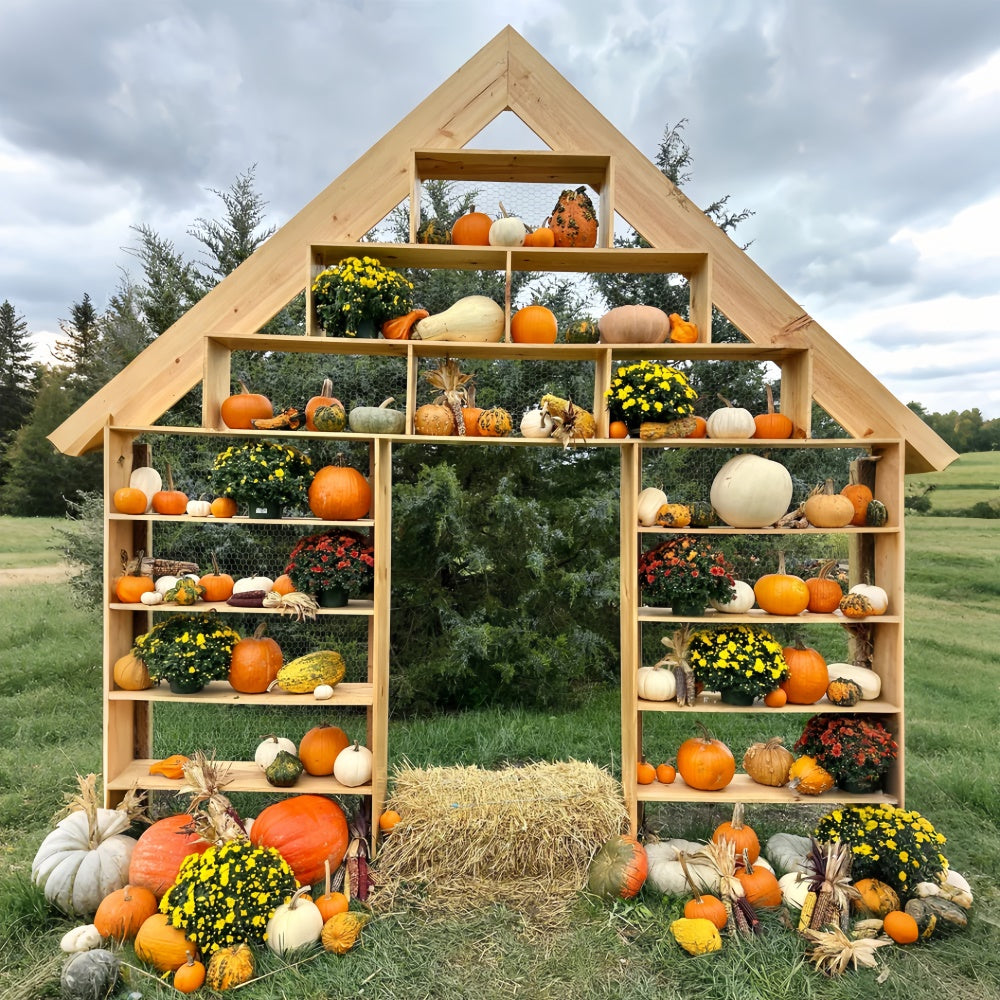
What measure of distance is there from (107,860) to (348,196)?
3603 mm

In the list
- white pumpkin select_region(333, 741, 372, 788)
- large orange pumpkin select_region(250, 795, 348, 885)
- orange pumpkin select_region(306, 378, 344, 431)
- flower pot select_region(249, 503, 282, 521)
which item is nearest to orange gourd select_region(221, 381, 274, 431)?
orange pumpkin select_region(306, 378, 344, 431)

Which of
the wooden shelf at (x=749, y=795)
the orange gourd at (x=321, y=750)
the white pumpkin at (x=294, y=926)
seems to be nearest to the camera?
the white pumpkin at (x=294, y=926)

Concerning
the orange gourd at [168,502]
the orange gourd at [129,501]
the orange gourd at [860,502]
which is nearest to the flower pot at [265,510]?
the orange gourd at [168,502]

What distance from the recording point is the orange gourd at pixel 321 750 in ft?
13.1

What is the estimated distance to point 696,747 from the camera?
13.0ft

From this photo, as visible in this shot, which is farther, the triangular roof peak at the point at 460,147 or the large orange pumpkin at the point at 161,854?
the triangular roof peak at the point at 460,147

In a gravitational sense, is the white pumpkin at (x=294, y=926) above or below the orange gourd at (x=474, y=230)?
below

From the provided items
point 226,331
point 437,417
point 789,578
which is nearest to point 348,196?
point 226,331

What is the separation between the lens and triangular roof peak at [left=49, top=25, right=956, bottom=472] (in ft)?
12.9

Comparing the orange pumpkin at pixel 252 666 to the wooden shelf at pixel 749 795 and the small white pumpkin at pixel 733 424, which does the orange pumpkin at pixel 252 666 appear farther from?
the small white pumpkin at pixel 733 424

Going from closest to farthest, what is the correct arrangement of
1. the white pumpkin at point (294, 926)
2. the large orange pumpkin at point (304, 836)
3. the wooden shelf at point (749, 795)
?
the white pumpkin at point (294, 926), the large orange pumpkin at point (304, 836), the wooden shelf at point (749, 795)

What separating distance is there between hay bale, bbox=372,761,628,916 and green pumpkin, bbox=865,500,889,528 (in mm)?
2037

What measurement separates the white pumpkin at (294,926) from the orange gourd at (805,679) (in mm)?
2607

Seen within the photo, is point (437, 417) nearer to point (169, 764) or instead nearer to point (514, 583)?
point (169, 764)
